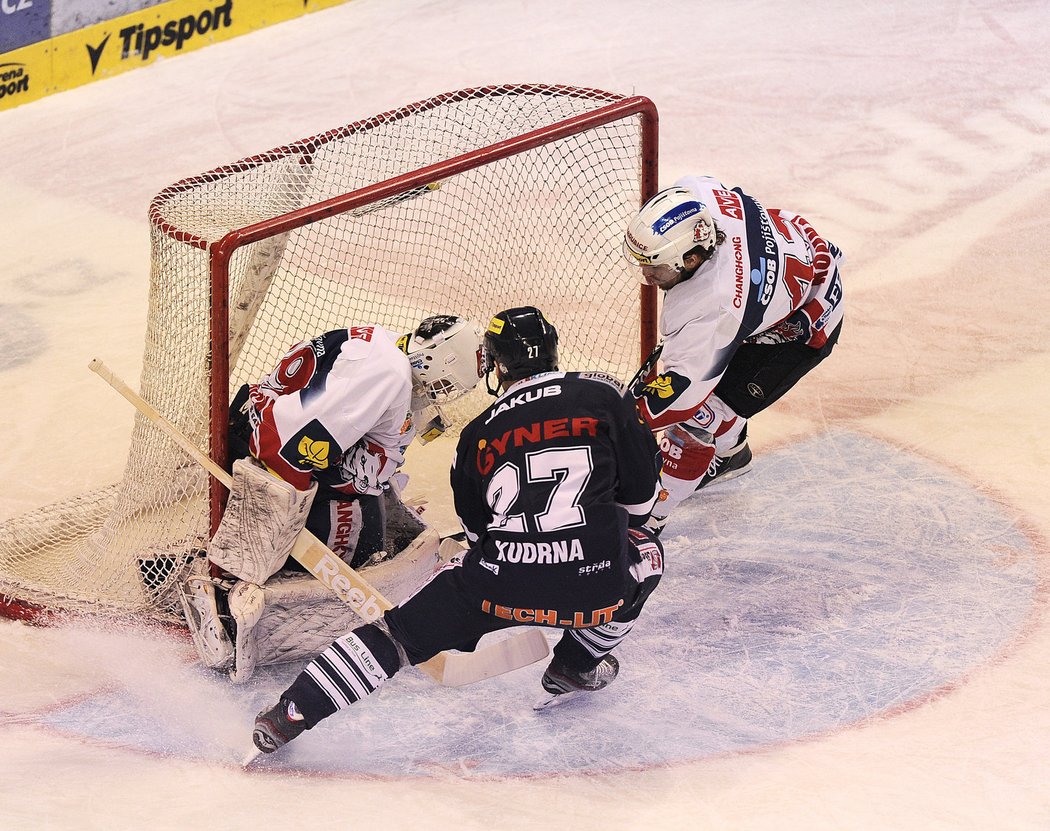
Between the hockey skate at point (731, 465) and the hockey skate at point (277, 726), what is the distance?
1.72m

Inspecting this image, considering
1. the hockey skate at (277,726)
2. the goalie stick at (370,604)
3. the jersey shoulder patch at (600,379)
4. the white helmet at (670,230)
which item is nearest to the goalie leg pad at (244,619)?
the goalie stick at (370,604)

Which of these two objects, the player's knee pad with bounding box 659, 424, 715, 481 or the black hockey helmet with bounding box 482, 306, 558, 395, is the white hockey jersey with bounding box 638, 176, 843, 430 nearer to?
the player's knee pad with bounding box 659, 424, 715, 481

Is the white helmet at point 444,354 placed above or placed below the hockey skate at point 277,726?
above

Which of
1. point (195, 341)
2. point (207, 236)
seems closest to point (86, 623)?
point (195, 341)

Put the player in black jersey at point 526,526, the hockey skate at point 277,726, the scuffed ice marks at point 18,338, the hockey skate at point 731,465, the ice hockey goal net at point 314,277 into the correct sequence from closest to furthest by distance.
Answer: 1. the player in black jersey at point 526,526
2. the hockey skate at point 277,726
3. the ice hockey goal net at point 314,277
4. the hockey skate at point 731,465
5. the scuffed ice marks at point 18,338

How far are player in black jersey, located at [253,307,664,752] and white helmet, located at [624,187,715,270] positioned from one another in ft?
1.86

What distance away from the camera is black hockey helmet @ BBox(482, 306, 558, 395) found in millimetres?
2980

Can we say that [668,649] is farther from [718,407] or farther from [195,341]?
[195,341]

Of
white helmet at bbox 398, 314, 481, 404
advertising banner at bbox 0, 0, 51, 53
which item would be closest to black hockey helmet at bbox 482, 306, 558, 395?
white helmet at bbox 398, 314, 481, 404

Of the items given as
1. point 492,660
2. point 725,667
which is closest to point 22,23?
point 492,660

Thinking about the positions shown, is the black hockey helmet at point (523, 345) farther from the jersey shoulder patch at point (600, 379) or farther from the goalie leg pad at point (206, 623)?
the goalie leg pad at point (206, 623)

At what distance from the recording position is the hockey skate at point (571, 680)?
3.33 metres

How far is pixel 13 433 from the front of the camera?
4.67m

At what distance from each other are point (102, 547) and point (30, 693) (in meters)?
0.59
